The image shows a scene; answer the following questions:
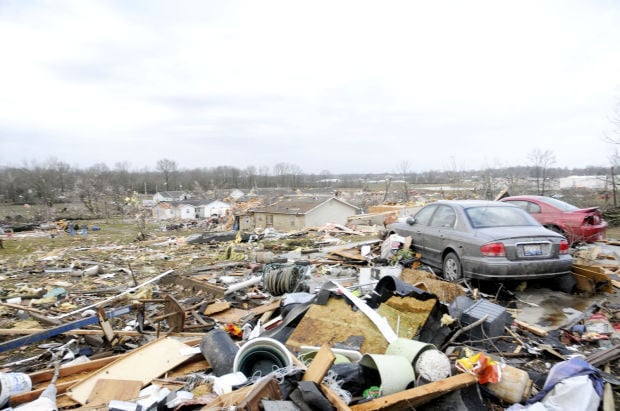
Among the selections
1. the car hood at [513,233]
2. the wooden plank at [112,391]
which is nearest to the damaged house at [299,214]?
the car hood at [513,233]

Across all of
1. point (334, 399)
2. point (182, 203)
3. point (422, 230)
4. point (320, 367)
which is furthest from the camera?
point (182, 203)

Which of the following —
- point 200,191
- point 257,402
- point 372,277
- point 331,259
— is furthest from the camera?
point 200,191

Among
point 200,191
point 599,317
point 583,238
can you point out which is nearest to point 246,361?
point 599,317

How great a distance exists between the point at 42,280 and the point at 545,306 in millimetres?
13418

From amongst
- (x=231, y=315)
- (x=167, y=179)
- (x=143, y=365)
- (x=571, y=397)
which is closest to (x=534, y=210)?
(x=571, y=397)

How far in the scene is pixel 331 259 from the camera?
33.0ft

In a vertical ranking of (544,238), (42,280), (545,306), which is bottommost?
(42,280)

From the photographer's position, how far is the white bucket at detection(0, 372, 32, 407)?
3.41 meters

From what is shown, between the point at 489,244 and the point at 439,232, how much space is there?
4.73ft

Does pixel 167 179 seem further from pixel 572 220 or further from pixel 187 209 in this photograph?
pixel 572 220

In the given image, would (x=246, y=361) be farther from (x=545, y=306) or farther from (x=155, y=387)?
(x=545, y=306)

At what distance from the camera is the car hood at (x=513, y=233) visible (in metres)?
5.84

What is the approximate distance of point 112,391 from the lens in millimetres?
3588

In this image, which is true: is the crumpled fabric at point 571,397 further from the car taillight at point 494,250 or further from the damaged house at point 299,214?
the damaged house at point 299,214
